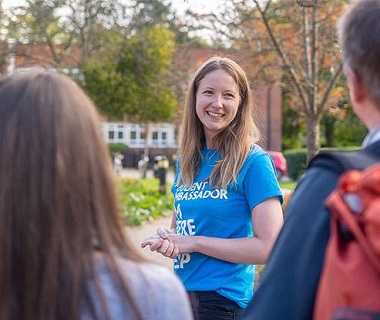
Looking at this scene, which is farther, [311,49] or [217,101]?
[311,49]

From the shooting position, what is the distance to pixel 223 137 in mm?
3762

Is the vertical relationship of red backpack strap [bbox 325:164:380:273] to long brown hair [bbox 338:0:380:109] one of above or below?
below

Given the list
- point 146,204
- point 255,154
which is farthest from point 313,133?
point 146,204

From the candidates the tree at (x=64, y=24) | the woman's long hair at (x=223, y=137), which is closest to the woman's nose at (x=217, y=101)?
the woman's long hair at (x=223, y=137)

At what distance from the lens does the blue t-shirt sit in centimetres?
342

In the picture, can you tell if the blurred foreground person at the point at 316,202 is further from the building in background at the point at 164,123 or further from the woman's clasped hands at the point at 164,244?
the building in background at the point at 164,123

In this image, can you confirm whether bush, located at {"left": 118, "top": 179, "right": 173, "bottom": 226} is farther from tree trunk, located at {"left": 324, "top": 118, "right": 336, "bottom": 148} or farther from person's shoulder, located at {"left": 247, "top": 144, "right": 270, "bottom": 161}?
tree trunk, located at {"left": 324, "top": 118, "right": 336, "bottom": 148}

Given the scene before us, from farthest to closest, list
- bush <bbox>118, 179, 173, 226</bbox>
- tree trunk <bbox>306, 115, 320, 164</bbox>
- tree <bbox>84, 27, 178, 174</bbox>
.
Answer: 1. tree <bbox>84, 27, 178, 174</bbox>
2. bush <bbox>118, 179, 173, 226</bbox>
3. tree trunk <bbox>306, 115, 320, 164</bbox>

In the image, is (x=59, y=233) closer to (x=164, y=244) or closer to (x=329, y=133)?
(x=164, y=244)

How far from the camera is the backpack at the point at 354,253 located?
167 centimetres

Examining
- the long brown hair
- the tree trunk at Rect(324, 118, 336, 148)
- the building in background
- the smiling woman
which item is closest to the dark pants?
the smiling woman

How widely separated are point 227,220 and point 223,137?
467 millimetres

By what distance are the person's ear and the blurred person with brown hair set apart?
2.11ft

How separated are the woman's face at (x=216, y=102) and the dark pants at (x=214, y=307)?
2.47 feet
